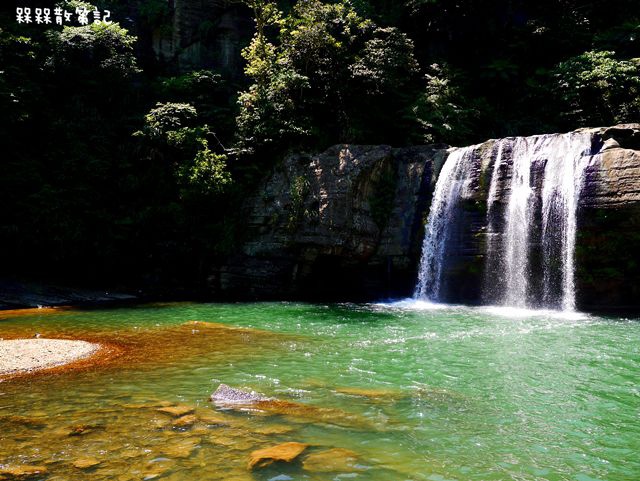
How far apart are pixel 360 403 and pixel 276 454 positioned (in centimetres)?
220

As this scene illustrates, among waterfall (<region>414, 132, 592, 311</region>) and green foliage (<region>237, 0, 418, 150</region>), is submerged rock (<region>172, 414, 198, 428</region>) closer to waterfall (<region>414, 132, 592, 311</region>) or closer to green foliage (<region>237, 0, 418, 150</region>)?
waterfall (<region>414, 132, 592, 311</region>)

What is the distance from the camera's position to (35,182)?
890 inches

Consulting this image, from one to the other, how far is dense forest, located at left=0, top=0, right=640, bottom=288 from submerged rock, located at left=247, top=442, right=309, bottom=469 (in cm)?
1797

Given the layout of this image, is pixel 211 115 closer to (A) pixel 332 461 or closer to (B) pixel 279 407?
(B) pixel 279 407

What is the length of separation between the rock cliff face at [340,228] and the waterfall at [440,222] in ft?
1.62

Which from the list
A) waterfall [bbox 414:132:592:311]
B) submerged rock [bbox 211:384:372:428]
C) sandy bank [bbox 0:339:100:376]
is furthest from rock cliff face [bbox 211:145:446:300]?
submerged rock [bbox 211:384:372:428]

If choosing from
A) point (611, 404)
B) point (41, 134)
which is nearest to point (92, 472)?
point (611, 404)

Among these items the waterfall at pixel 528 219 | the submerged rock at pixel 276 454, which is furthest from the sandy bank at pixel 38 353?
the waterfall at pixel 528 219

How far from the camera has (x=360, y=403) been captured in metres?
7.29

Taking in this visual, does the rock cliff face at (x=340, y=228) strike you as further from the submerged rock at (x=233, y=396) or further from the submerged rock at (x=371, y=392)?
the submerged rock at (x=233, y=396)

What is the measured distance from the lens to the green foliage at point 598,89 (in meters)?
23.2

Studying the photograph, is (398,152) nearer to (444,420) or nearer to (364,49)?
(364,49)

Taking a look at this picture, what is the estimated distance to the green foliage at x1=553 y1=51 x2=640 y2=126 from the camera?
76.1 feet

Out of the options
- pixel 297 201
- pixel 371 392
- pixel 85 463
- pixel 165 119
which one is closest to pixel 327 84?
pixel 297 201
